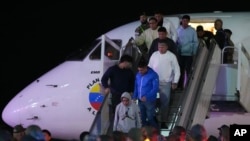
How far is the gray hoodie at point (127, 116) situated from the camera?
15906 mm

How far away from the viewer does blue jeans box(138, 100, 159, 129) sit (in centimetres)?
1642

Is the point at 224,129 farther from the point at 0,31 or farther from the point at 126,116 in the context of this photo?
the point at 0,31

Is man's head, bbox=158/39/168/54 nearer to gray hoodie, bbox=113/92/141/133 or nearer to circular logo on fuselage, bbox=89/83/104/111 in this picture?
gray hoodie, bbox=113/92/141/133

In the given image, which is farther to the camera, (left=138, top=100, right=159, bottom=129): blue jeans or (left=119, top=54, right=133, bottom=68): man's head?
(left=119, top=54, right=133, bottom=68): man's head

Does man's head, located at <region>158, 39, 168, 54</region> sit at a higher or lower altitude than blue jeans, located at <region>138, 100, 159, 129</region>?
higher

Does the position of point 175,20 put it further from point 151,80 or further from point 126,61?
point 151,80

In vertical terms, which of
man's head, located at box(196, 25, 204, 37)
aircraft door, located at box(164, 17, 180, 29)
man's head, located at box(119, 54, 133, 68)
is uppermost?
aircraft door, located at box(164, 17, 180, 29)

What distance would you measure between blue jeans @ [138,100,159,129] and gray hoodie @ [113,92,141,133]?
0.46m

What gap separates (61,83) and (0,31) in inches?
692

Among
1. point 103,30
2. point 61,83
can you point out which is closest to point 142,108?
point 61,83

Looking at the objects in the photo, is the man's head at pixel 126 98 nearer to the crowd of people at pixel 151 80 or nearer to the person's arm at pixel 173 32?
the crowd of people at pixel 151 80

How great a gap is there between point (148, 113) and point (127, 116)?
68 cm

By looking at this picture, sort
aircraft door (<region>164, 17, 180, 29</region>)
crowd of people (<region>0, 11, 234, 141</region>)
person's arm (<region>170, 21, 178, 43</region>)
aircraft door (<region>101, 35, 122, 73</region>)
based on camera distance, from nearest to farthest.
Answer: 1. crowd of people (<region>0, 11, 234, 141</region>)
2. person's arm (<region>170, 21, 178, 43</region>)
3. aircraft door (<region>101, 35, 122, 73</region>)
4. aircraft door (<region>164, 17, 180, 29</region>)

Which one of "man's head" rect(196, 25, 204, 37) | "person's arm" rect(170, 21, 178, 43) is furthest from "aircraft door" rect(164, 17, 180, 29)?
"person's arm" rect(170, 21, 178, 43)
